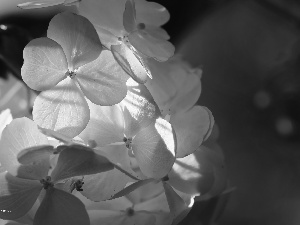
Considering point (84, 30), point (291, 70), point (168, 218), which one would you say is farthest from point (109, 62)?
point (291, 70)

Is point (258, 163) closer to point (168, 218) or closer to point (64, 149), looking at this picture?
point (168, 218)

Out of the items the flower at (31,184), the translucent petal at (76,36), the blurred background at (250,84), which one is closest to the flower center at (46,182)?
the flower at (31,184)

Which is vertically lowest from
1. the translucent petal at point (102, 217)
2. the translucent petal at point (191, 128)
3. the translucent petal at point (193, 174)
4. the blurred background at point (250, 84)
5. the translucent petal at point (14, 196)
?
the blurred background at point (250, 84)

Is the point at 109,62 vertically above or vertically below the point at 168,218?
above

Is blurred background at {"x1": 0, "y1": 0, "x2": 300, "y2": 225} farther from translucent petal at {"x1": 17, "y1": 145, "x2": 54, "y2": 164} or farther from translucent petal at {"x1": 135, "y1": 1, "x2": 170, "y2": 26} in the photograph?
translucent petal at {"x1": 17, "y1": 145, "x2": 54, "y2": 164}

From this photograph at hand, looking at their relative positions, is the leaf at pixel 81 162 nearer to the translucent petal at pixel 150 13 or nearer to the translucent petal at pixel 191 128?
the translucent petal at pixel 191 128

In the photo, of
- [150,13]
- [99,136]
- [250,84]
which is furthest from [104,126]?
[250,84]
